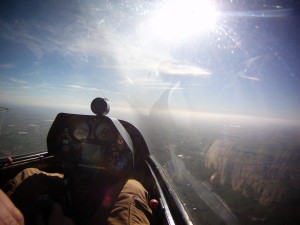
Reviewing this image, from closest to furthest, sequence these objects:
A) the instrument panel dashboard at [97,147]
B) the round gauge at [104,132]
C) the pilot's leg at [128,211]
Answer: the pilot's leg at [128,211] < the instrument panel dashboard at [97,147] < the round gauge at [104,132]

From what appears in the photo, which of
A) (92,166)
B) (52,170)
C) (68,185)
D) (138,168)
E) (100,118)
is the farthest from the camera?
(138,168)

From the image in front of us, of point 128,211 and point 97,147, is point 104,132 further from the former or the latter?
point 128,211

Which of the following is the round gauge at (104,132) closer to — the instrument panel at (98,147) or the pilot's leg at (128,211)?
the instrument panel at (98,147)

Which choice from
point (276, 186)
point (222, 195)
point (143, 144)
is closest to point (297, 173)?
point (276, 186)

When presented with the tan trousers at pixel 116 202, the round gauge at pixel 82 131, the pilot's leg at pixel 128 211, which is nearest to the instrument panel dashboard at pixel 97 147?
the round gauge at pixel 82 131

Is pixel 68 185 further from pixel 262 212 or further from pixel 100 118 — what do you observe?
pixel 262 212

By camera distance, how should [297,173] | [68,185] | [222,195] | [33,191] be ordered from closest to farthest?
[33,191]
[68,185]
[222,195]
[297,173]
